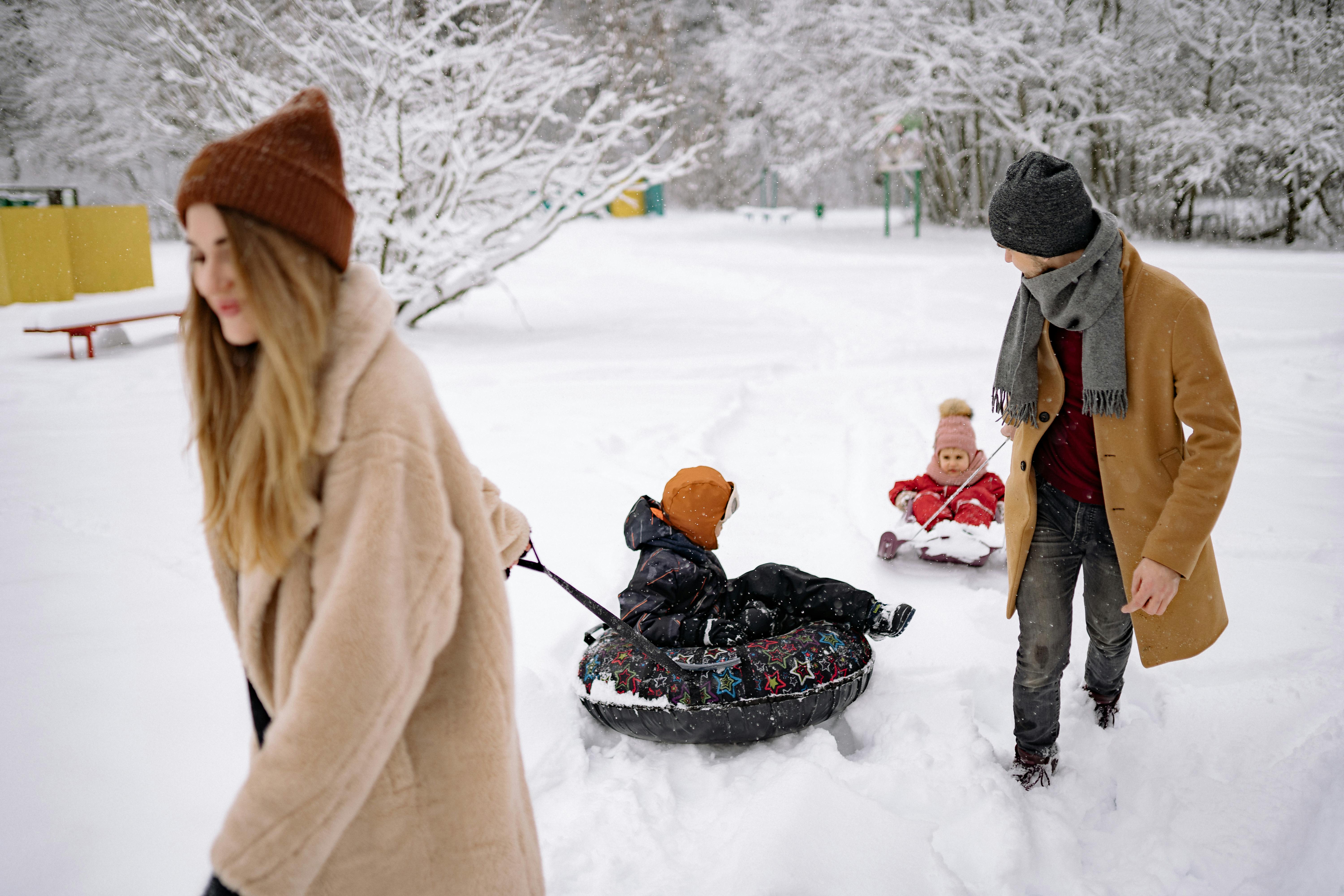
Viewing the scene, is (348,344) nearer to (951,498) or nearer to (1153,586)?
(1153,586)

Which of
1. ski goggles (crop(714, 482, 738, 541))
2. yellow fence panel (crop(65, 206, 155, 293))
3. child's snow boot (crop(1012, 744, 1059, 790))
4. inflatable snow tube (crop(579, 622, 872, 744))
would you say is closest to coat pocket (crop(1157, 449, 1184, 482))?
child's snow boot (crop(1012, 744, 1059, 790))

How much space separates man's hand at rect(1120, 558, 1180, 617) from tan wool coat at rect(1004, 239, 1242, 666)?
28 mm

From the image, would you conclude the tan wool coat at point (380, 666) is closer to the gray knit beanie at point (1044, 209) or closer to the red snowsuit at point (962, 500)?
the gray knit beanie at point (1044, 209)

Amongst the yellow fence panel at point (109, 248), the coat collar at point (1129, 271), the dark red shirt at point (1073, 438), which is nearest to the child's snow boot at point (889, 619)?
the dark red shirt at point (1073, 438)

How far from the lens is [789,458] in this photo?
21.0 ft

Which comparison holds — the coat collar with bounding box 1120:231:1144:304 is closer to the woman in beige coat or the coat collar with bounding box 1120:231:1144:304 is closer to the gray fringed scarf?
the gray fringed scarf

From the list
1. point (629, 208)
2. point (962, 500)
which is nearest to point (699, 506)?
point (962, 500)

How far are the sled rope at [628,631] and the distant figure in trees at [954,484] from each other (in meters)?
2.10

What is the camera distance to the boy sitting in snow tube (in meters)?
3.33

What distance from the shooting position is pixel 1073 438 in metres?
2.66

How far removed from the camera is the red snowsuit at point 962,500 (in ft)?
15.5

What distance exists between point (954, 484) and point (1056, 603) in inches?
88.9

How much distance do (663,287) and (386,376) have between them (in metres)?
15.4

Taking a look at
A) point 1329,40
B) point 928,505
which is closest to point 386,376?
point 928,505
